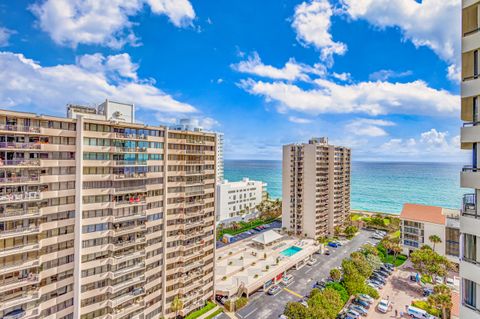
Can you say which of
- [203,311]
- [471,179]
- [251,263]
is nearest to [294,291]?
[251,263]

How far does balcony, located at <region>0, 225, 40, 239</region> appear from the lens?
24047 millimetres

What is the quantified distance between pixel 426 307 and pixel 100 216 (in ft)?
171

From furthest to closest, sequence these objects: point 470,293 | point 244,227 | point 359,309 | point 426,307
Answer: point 244,227 → point 426,307 → point 359,309 → point 470,293

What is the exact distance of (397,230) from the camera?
266 ft

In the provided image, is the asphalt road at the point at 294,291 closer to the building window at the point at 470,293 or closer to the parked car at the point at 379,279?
the parked car at the point at 379,279

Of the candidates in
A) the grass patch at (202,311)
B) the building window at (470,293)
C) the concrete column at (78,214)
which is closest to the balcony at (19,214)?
the concrete column at (78,214)

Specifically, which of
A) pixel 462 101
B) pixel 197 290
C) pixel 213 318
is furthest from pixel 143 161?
pixel 462 101

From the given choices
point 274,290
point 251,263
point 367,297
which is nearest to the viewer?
point 367,297

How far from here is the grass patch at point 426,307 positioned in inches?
1550

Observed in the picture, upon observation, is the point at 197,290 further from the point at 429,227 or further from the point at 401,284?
the point at 429,227

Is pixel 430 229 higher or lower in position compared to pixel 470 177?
lower

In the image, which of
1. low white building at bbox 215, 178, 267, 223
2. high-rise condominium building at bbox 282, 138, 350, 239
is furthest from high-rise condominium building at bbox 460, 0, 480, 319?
low white building at bbox 215, 178, 267, 223

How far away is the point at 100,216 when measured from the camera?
1194 inches

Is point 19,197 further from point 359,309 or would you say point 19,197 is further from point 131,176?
point 359,309
